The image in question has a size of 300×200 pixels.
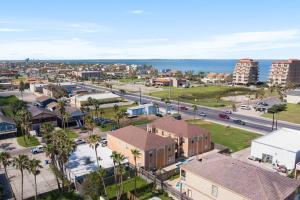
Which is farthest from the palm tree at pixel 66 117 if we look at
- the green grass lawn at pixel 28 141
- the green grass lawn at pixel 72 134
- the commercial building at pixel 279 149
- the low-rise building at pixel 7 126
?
the commercial building at pixel 279 149

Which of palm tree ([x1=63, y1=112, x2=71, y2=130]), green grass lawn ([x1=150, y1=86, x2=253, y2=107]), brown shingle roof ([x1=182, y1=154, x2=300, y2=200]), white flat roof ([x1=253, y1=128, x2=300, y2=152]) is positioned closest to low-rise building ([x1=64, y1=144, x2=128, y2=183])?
brown shingle roof ([x1=182, y1=154, x2=300, y2=200])

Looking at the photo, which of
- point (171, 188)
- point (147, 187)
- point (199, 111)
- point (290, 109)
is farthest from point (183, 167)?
point (290, 109)

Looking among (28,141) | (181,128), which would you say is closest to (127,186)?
A: (181,128)

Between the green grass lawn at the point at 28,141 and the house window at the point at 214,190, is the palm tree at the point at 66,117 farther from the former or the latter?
the house window at the point at 214,190

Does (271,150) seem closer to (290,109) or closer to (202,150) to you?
(202,150)

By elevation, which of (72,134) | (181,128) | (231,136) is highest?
(181,128)

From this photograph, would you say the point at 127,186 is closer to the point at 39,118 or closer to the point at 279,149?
the point at 279,149
